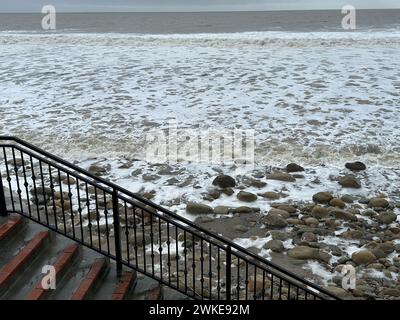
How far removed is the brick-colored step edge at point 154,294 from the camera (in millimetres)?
6000

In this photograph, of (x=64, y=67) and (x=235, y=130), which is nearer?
(x=235, y=130)

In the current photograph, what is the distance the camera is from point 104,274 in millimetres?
6195

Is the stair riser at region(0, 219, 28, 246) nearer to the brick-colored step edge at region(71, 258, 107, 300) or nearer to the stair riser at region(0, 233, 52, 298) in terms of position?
the stair riser at region(0, 233, 52, 298)

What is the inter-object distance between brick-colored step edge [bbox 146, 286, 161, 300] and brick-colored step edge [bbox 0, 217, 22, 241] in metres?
2.19

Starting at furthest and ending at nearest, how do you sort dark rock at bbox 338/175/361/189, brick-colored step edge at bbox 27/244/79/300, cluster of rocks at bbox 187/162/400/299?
1. dark rock at bbox 338/175/361/189
2. cluster of rocks at bbox 187/162/400/299
3. brick-colored step edge at bbox 27/244/79/300

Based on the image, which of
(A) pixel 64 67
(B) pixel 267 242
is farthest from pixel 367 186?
(A) pixel 64 67

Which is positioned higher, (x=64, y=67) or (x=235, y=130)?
(x=64, y=67)

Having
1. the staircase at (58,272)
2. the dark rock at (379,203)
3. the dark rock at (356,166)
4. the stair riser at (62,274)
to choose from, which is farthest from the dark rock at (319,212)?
the stair riser at (62,274)

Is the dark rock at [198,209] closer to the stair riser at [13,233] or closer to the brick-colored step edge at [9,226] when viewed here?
the stair riser at [13,233]

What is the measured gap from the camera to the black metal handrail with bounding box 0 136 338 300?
5.76 m

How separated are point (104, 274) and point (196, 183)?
518 centimetres

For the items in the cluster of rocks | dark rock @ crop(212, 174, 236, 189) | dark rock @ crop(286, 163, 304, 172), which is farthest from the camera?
dark rock @ crop(286, 163, 304, 172)

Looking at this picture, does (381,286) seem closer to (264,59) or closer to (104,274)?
(104,274)

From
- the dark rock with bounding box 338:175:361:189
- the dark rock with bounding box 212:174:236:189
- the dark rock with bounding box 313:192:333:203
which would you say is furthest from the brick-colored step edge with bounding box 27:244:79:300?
the dark rock with bounding box 338:175:361:189
